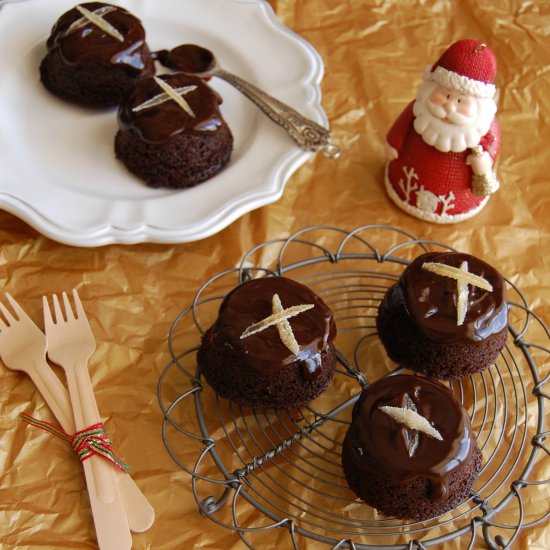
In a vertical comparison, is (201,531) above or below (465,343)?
below

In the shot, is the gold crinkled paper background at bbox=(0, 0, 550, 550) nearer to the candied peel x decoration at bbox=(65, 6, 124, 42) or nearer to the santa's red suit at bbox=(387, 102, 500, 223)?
the santa's red suit at bbox=(387, 102, 500, 223)

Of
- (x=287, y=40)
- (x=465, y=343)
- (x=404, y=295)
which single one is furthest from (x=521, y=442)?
(x=287, y=40)

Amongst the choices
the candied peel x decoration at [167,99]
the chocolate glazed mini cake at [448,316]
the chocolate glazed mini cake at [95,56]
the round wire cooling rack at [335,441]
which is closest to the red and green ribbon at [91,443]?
the round wire cooling rack at [335,441]

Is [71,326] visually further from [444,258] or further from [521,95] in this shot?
[521,95]

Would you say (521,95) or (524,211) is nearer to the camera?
(524,211)

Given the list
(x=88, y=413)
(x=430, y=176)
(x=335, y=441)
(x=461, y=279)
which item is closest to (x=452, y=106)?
(x=430, y=176)

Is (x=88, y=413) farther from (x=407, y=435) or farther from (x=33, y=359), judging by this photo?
(x=407, y=435)

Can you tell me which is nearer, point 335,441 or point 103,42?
point 335,441
